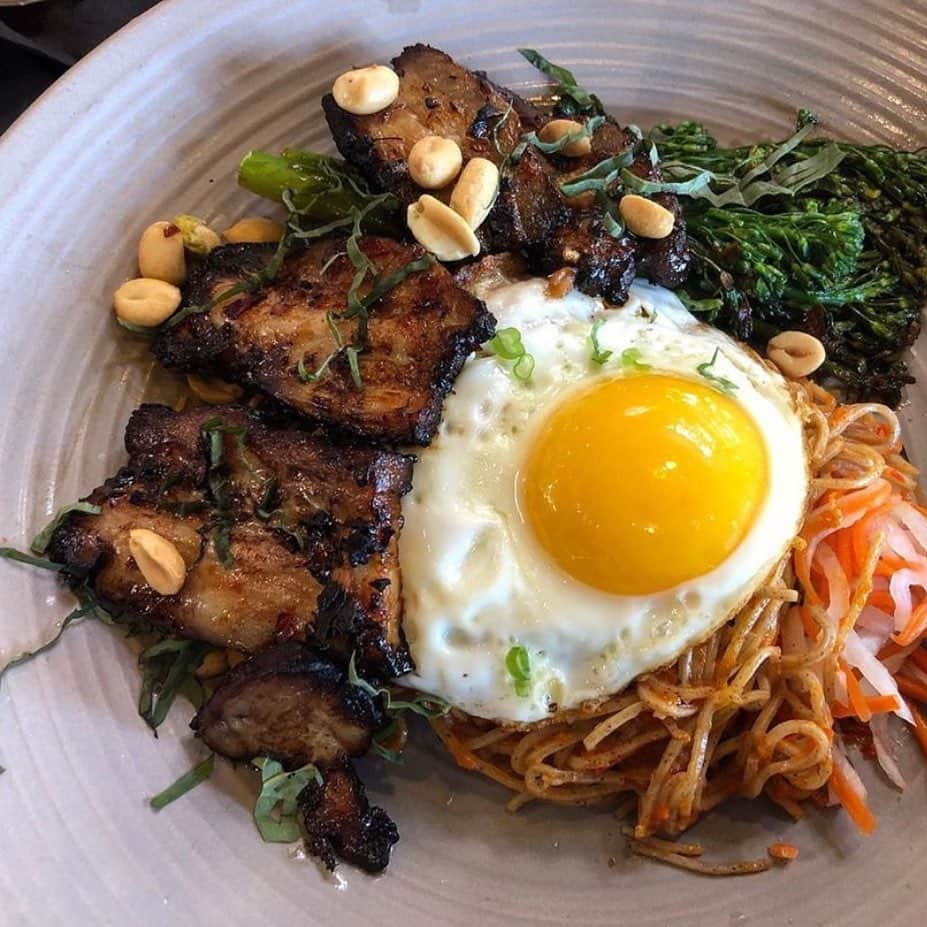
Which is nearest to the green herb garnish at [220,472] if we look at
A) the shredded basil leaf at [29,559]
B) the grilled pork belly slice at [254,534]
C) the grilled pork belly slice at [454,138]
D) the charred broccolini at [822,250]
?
the grilled pork belly slice at [254,534]

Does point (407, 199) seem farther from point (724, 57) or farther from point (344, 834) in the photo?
point (344, 834)

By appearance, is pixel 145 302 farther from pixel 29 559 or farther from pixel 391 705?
pixel 391 705

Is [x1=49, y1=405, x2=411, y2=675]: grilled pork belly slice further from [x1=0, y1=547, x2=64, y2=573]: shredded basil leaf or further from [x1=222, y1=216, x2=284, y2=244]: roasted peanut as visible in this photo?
[x1=222, y1=216, x2=284, y2=244]: roasted peanut

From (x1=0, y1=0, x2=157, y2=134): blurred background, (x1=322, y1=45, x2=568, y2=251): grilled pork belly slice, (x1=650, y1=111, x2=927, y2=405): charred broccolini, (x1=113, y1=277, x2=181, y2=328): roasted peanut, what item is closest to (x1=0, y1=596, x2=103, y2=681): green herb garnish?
(x1=113, y1=277, x2=181, y2=328): roasted peanut

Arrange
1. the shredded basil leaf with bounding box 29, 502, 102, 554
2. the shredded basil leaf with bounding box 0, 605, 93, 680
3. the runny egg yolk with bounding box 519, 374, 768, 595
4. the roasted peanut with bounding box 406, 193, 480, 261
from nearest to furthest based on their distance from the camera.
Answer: the runny egg yolk with bounding box 519, 374, 768, 595 < the shredded basil leaf with bounding box 0, 605, 93, 680 < the shredded basil leaf with bounding box 29, 502, 102, 554 < the roasted peanut with bounding box 406, 193, 480, 261

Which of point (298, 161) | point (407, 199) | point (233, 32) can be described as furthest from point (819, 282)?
point (233, 32)

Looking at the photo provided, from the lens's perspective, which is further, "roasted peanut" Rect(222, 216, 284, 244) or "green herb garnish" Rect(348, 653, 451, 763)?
"roasted peanut" Rect(222, 216, 284, 244)
